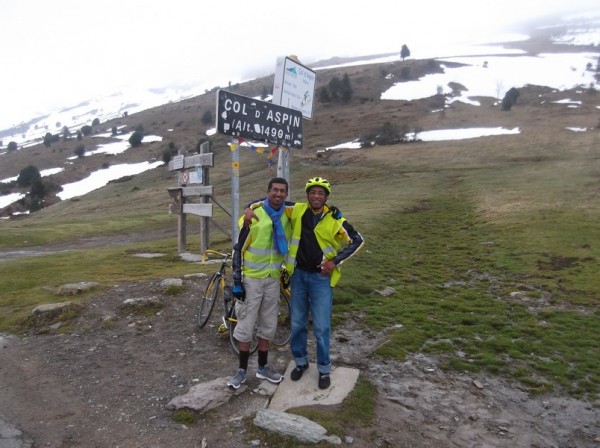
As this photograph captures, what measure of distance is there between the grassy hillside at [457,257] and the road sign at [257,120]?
415 cm

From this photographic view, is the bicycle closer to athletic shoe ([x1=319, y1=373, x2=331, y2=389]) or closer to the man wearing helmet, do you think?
the man wearing helmet

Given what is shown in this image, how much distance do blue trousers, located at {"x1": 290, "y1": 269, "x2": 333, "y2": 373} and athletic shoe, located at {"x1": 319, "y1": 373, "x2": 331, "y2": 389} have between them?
0.06 metres

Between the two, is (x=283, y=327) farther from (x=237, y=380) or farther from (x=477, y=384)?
(x=477, y=384)

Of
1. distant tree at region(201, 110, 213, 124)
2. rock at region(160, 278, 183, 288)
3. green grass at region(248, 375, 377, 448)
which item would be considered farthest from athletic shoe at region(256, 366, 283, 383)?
distant tree at region(201, 110, 213, 124)

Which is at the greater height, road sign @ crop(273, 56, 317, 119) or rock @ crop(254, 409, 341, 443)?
road sign @ crop(273, 56, 317, 119)

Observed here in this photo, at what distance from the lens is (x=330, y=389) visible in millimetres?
6410

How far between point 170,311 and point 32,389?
321 centimetres

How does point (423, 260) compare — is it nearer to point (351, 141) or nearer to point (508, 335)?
point (508, 335)

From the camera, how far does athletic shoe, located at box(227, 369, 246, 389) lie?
251 inches

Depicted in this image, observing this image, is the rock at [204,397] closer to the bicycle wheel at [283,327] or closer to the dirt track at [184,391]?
the dirt track at [184,391]

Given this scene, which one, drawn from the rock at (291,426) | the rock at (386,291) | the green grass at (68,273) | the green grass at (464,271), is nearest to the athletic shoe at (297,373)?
the rock at (291,426)

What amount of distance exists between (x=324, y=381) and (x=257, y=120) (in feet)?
17.5

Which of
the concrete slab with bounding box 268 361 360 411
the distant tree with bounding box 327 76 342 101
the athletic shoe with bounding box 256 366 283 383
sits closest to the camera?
the concrete slab with bounding box 268 361 360 411

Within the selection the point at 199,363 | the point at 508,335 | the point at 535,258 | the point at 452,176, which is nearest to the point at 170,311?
the point at 199,363
